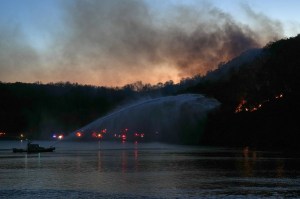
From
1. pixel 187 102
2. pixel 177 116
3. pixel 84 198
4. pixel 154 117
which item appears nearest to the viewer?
pixel 84 198

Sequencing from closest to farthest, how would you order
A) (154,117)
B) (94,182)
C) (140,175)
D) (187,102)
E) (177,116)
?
(94,182) → (140,175) → (187,102) → (177,116) → (154,117)

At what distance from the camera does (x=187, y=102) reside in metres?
161

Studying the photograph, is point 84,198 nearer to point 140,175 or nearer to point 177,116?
point 140,175

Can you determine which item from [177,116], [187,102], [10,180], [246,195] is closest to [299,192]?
[246,195]

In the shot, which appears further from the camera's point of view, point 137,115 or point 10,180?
point 137,115

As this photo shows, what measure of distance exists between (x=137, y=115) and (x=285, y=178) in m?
129

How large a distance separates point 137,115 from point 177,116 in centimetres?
2358

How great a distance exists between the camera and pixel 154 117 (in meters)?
190

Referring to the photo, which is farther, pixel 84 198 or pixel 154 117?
pixel 154 117

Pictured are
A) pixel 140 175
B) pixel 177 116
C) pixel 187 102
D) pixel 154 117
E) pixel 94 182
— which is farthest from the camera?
pixel 154 117

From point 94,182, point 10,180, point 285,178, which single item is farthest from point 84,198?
point 285,178

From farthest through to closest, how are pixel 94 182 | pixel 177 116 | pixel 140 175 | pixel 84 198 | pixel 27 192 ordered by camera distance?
pixel 177 116
pixel 140 175
pixel 94 182
pixel 27 192
pixel 84 198

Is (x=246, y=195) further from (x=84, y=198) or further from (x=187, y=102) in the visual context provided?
(x=187, y=102)

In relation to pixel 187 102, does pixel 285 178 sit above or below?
below
